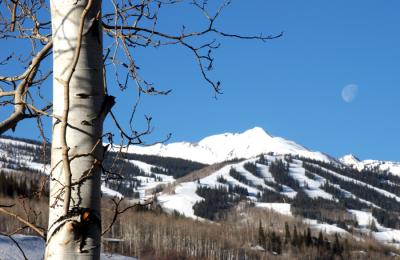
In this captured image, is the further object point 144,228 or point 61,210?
point 144,228

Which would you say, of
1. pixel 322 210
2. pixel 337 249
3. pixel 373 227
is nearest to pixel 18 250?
pixel 337 249

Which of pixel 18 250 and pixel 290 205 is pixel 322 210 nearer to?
pixel 290 205

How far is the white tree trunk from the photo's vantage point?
1.64 m

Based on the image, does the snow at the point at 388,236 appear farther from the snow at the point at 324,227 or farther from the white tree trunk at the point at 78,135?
the white tree trunk at the point at 78,135

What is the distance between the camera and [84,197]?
1683 mm

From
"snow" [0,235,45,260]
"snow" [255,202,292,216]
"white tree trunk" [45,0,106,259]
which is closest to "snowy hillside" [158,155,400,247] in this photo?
"snow" [255,202,292,216]

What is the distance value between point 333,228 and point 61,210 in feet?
525

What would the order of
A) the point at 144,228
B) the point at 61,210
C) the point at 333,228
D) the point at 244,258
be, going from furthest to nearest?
the point at 333,228 → the point at 244,258 → the point at 144,228 → the point at 61,210

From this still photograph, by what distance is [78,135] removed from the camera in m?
1.72

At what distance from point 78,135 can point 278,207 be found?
17443cm

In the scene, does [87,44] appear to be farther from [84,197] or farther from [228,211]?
[228,211]

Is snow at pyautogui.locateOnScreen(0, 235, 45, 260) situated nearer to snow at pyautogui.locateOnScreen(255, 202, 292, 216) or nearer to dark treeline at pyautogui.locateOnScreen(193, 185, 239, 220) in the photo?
dark treeline at pyautogui.locateOnScreen(193, 185, 239, 220)

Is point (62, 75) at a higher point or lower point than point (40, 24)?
lower

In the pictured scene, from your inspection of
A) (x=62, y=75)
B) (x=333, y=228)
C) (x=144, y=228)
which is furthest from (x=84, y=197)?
(x=333, y=228)
